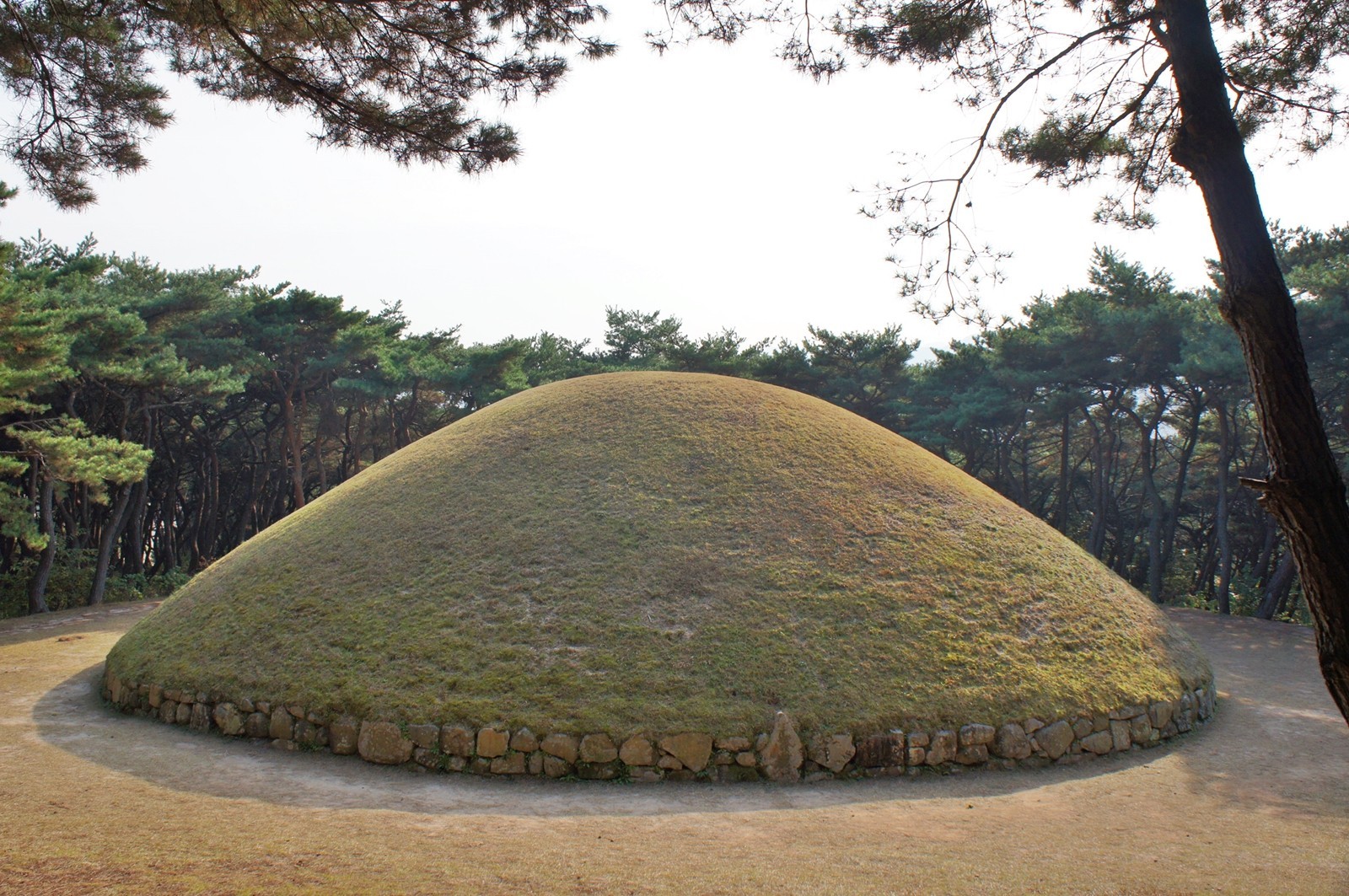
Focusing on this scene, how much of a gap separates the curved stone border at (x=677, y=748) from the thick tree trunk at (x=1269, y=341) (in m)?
3.81

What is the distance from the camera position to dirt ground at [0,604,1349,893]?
5.11 meters

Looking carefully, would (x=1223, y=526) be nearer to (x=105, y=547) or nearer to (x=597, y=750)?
(x=597, y=750)

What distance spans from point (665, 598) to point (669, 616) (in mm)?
279

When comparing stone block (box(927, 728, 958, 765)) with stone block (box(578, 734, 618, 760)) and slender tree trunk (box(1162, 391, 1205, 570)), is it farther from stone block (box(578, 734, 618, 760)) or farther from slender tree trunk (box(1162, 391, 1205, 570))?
slender tree trunk (box(1162, 391, 1205, 570))

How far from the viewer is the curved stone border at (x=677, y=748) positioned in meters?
7.10

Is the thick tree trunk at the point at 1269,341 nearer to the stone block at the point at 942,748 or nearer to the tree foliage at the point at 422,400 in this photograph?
the stone block at the point at 942,748

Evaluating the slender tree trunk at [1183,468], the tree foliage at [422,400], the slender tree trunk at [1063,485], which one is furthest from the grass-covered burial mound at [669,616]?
the slender tree trunk at [1063,485]

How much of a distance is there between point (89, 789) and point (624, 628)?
14.9 feet

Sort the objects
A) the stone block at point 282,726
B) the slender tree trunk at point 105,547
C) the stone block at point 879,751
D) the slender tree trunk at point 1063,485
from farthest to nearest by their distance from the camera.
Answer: the slender tree trunk at point 1063,485 → the slender tree trunk at point 105,547 → the stone block at point 282,726 → the stone block at point 879,751

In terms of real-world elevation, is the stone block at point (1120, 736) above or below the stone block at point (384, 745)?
above

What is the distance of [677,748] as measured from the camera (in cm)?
711

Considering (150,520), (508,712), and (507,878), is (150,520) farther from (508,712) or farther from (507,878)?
(507,878)

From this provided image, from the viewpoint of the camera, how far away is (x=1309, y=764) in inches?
315

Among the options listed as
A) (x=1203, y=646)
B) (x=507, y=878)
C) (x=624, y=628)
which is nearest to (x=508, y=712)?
(x=624, y=628)
